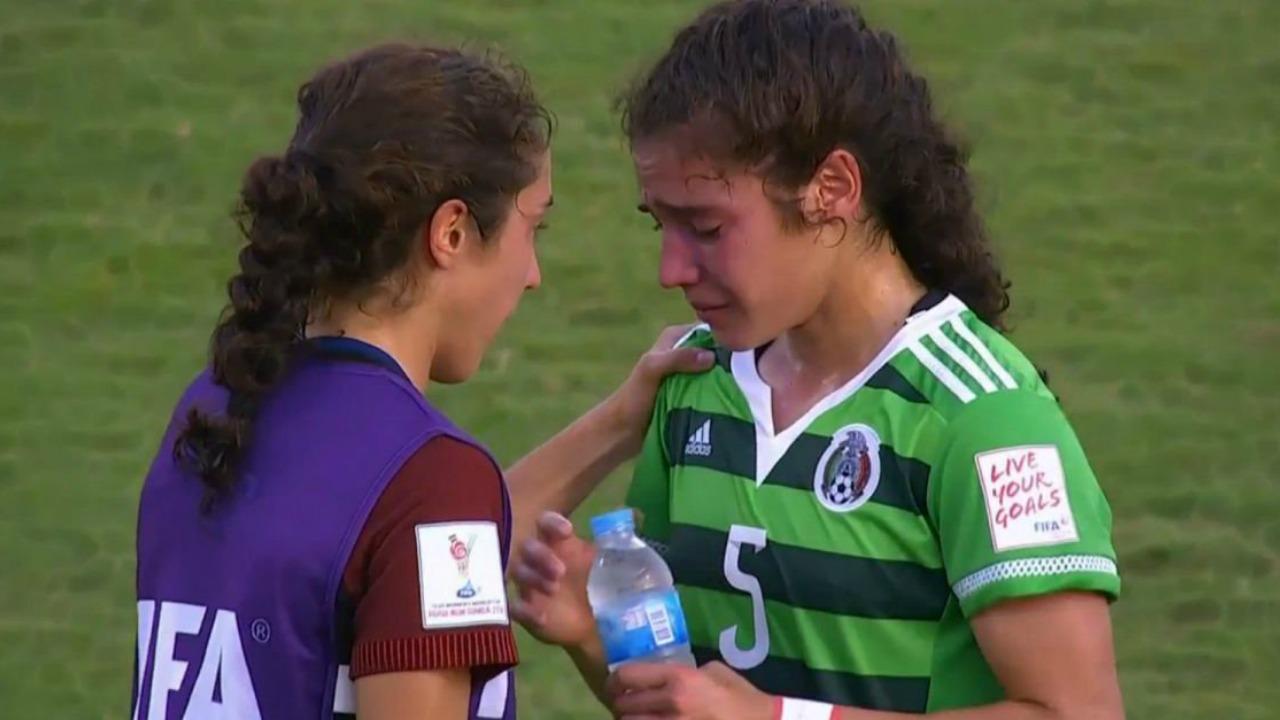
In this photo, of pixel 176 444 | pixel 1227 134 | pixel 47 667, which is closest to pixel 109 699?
pixel 47 667

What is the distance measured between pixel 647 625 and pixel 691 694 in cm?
10

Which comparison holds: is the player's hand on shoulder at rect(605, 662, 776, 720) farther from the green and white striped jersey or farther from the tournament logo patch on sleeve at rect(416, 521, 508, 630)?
the tournament logo patch on sleeve at rect(416, 521, 508, 630)

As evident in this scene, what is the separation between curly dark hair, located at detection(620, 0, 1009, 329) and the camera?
8.12ft

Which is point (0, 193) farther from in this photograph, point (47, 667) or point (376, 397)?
point (376, 397)

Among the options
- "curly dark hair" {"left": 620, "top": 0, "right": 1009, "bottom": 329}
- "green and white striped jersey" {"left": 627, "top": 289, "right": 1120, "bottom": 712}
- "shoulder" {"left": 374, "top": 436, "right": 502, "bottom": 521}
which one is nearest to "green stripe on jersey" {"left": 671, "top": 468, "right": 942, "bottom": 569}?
"green and white striped jersey" {"left": 627, "top": 289, "right": 1120, "bottom": 712}

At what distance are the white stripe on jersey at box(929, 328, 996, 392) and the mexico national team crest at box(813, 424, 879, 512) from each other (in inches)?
4.9

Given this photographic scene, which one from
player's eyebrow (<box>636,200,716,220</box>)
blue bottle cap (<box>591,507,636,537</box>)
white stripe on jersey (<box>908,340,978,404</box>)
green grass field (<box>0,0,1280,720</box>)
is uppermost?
green grass field (<box>0,0,1280,720</box>)

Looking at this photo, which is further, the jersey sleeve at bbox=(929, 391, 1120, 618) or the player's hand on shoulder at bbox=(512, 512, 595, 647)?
the player's hand on shoulder at bbox=(512, 512, 595, 647)

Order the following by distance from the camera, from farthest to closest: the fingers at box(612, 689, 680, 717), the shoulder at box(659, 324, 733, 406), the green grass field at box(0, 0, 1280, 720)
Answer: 1. the green grass field at box(0, 0, 1280, 720)
2. the shoulder at box(659, 324, 733, 406)
3. the fingers at box(612, 689, 680, 717)

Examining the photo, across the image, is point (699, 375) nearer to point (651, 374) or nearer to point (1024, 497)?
point (651, 374)

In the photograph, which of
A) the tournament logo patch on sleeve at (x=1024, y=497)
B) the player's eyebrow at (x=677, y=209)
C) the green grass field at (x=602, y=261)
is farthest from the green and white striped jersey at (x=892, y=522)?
the green grass field at (x=602, y=261)

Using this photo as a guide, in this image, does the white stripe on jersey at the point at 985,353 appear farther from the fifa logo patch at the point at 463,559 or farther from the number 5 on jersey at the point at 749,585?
the fifa logo patch at the point at 463,559

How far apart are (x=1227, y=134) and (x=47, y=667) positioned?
15.2 ft

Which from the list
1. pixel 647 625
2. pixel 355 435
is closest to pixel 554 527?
pixel 647 625
